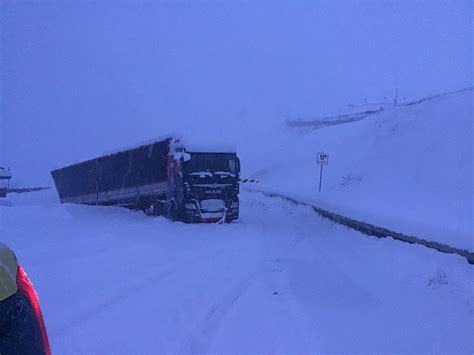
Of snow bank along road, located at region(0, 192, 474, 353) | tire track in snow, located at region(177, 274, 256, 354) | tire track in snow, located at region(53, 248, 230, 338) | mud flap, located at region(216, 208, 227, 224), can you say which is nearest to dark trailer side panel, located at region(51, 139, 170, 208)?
mud flap, located at region(216, 208, 227, 224)

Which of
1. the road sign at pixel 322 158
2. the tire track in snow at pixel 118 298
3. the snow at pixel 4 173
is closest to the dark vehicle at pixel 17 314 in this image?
the tire track in snow at pixel 118 298

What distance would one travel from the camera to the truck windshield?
56.3 feet

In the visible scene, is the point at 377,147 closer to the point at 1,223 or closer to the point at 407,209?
the point at 407,209

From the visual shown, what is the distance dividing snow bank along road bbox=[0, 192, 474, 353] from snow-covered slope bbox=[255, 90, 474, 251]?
118 cm

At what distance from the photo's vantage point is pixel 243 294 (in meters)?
7.35

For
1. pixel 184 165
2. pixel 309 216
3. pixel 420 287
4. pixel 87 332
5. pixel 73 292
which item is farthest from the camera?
pixel 309 216

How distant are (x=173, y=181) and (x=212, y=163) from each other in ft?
5.14

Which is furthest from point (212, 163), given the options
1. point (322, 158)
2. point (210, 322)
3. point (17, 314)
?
point (17, 314)

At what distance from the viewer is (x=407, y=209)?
14.1 metres

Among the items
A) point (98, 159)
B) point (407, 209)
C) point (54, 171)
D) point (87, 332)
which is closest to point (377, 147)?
point (407, 209)

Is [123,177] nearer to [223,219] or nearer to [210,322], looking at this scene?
[223,219]

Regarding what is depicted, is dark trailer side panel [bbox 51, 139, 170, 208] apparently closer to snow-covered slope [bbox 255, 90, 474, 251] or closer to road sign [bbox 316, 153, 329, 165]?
snow-covered slope [bbox 255, 90, 474, 251]

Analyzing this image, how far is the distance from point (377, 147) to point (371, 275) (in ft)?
59.2

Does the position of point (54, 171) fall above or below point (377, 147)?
below
